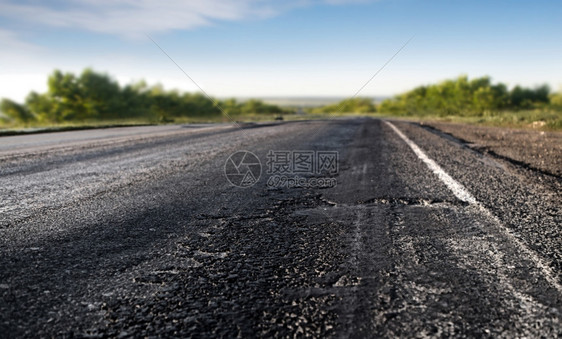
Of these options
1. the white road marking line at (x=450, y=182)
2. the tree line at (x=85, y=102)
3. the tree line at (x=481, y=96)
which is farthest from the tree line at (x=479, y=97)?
the white road marking line at (x=450, y=182)

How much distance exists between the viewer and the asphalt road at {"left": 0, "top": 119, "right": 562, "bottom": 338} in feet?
4.95

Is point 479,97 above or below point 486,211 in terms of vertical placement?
above

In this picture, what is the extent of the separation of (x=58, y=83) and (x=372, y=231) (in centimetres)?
7894

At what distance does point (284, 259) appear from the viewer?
2178mm

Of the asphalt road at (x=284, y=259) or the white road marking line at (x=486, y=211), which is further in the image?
the white road marking line at (x=486, y=211)

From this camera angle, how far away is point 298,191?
411cm

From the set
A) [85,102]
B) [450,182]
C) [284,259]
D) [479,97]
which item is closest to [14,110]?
[85,102]

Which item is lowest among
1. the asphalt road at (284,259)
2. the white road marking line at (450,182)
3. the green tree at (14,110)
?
the white road marking line at (450,182)

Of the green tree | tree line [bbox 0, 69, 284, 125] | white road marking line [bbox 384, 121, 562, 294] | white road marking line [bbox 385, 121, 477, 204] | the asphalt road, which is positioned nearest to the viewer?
the asphalt road

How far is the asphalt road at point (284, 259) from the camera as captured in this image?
4.95 feet

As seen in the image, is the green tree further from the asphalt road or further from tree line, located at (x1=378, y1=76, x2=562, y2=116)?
the asphalt road

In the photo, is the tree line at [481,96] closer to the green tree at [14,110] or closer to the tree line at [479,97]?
the tree line at [479,97]

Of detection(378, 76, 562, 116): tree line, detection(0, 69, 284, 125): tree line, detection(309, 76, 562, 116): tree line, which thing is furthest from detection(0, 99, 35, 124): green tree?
detection(378, 76, 562, 116): tree line

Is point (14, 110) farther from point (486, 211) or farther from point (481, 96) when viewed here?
point (481, 96)
